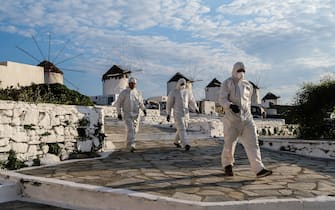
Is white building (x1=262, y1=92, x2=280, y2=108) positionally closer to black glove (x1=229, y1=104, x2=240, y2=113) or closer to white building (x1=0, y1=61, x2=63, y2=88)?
white building (x1=0, y1=61, x2=63, y2=88)

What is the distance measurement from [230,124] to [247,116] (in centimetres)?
28

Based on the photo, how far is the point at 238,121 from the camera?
5.18 m

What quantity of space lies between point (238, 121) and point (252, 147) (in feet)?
1.37

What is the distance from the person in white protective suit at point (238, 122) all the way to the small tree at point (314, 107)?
665cm

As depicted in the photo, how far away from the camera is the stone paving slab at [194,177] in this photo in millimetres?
4172

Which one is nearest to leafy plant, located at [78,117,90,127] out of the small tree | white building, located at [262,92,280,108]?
the small tree

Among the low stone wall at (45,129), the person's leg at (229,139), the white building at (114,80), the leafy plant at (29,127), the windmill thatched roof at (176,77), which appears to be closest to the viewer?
the person's leg at (229,139)

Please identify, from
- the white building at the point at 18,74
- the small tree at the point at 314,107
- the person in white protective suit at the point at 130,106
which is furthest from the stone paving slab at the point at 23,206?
the white building at the point at 18,74

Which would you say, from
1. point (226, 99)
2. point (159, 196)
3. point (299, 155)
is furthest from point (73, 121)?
point (299, 155)

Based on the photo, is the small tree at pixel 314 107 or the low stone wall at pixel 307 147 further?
the small tree at pixel 314 107

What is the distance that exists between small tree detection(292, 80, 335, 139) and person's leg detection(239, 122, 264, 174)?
21.8 feet

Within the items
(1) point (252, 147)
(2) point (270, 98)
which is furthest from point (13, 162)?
(2) point (270, 98)

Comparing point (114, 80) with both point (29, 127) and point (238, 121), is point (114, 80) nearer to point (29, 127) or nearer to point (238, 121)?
point (29, 127)

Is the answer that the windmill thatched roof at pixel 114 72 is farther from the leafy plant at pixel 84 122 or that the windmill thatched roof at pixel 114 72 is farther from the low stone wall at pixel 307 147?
the leafy plant at pixel 84 122
